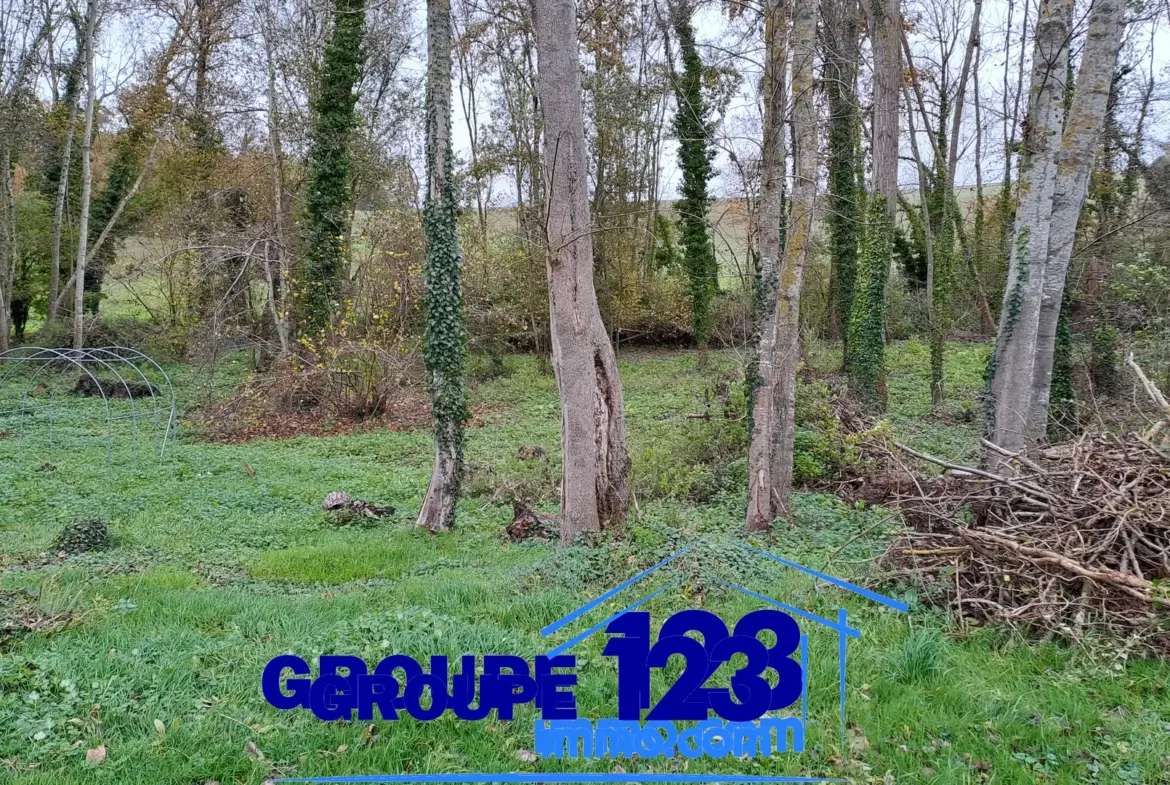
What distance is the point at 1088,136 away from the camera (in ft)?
25.6

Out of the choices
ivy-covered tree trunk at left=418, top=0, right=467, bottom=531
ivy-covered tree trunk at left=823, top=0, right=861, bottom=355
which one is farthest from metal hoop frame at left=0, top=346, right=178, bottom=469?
ivy-covered tree trunk at left=823, top=0, right=861, bottom=355

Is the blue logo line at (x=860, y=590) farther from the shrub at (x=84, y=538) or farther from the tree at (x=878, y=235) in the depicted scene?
the tree at (x=878, y=235)

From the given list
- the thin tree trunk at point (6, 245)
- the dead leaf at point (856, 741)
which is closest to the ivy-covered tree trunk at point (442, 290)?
the dead leaf at point (856, 741)

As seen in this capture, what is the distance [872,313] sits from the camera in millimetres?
12812

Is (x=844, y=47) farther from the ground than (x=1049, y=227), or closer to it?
farther from the ground

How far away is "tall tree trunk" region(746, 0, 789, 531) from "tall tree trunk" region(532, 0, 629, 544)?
1.30m

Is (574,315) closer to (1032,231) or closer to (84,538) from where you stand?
(1032,231)

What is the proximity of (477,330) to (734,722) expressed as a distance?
16233 millimetres

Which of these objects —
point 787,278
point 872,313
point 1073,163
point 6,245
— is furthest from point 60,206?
point 1073,163

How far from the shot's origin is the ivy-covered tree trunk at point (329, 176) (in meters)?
15.4

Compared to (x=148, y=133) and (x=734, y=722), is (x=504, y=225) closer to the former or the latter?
(x=148, y=133)

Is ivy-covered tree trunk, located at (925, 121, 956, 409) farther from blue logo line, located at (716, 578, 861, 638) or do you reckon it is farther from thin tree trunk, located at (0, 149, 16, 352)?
thin tree trunk, located at (0, 149, 16, 352)

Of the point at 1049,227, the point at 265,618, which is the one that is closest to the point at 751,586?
the point at 265,618

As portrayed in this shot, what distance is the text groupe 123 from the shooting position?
327 cm
